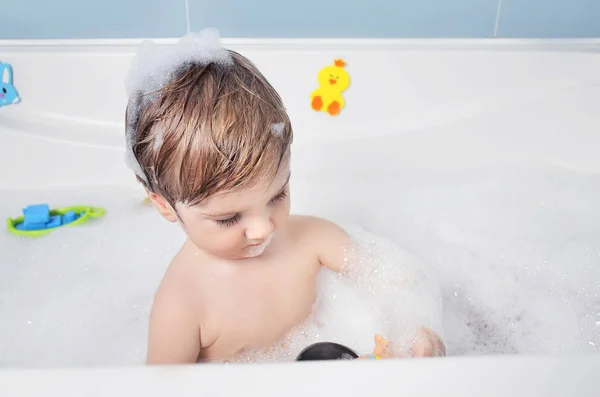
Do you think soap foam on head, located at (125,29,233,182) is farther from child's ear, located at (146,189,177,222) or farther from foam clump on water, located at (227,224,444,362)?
foam clump on water, located at (227,224,444,362)

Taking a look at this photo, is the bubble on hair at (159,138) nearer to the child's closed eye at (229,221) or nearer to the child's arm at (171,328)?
the child's closed eye at (229,221)

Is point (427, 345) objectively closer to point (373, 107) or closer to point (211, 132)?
point (211, 132)

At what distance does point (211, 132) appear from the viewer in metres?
0.70

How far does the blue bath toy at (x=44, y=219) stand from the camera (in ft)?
4.20

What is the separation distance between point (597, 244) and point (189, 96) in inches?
34.4

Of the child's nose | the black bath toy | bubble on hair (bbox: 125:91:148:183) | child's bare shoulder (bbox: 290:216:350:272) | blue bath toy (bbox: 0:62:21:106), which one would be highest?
bubble on hair (bbox: 125:91:148:183)

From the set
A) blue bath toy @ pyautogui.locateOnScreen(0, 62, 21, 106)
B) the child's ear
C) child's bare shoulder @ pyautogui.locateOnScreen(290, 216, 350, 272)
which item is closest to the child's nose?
the child's ear

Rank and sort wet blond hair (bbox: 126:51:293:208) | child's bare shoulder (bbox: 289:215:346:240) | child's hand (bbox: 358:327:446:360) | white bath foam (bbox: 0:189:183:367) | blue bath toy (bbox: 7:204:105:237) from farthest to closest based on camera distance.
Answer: blue bath toy (bbox: 7:204:105:237) → white bath foam (bbox: 0:189:183:367) → child's bare shoulder (bbox: 289:215:346:240) → child's hand (bbox: 358:327:446:360) → wet blond hair (bbox: 126:51:293:208)

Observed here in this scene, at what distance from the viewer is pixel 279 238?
3.12 feet

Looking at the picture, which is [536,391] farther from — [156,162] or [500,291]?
[500,291]
